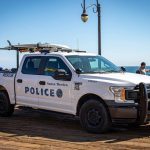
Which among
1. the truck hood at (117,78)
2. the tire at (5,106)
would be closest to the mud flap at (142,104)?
the truck hood at (117,78)

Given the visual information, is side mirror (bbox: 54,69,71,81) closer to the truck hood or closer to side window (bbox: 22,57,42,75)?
the truck hood

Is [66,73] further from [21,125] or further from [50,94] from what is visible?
[21,125]

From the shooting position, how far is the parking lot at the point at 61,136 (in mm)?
8047

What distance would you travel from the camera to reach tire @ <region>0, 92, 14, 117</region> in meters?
11.7

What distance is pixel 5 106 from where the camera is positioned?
11812 millimetres

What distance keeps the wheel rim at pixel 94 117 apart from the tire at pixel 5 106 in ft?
10.4

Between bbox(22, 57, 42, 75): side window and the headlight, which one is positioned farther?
bbox(22, 57, 42, 75): side window

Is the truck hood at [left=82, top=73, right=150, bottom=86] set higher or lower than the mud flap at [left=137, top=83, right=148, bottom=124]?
higher

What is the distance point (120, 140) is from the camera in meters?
8.52

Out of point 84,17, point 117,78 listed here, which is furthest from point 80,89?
point 84,17

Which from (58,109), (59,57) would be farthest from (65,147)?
(59,57)

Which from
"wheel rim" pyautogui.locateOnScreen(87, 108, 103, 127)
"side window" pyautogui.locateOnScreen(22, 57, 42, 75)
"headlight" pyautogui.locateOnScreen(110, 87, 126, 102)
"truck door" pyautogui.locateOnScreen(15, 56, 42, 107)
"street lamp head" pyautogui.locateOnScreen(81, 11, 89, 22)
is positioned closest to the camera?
"headlight" pyautogui.locateOnScreen(110, 87, 126, 102)

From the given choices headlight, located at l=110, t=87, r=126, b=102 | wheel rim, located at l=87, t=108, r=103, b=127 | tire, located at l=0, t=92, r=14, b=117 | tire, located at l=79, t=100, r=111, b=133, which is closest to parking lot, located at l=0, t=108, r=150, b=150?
tire, located at l=79, t=100, r=111, b=133

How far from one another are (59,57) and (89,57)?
2.68 ft
